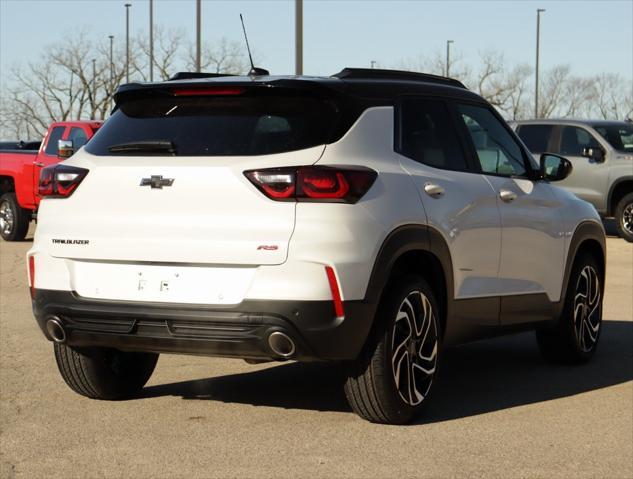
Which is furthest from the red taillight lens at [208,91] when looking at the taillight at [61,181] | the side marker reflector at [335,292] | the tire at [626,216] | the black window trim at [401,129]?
the tire at [626,216]

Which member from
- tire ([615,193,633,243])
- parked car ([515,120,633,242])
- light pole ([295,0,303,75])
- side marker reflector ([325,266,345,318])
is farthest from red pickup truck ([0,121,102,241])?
side marker reflector ([325,266,345,318])

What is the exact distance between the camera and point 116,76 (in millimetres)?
82812

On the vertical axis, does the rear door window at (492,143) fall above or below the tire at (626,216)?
above

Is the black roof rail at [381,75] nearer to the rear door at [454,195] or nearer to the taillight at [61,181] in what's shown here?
the rear door at [454,195]

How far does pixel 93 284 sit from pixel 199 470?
1.24 metres

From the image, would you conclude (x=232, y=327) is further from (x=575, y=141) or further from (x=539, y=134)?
(x=575, y=141)

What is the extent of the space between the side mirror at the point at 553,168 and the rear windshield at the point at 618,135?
528 inches

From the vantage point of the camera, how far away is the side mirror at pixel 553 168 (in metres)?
8.23

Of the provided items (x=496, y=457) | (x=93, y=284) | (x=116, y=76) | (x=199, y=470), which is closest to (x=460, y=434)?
(x=496, y=457)

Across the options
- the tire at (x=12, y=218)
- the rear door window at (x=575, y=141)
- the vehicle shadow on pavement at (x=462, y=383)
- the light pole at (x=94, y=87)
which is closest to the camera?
the vehicle shadow on pavement at (x=462, y=383)

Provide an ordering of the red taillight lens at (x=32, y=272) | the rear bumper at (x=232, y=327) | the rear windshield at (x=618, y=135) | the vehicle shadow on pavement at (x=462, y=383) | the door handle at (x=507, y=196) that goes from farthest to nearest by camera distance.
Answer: the rear windshield at (x=618, y=135), the door handle at (x=507, y=196), the vehicle shadow on pavement at (x=462, y=383), the red taillight lens at (x=32, y=272), the rear bumper at (x=232, y=327)

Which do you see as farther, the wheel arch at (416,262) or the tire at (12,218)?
the tire at (12,218)

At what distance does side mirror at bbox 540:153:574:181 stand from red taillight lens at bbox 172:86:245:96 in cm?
268

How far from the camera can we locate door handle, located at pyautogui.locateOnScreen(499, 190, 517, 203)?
24.6ft
